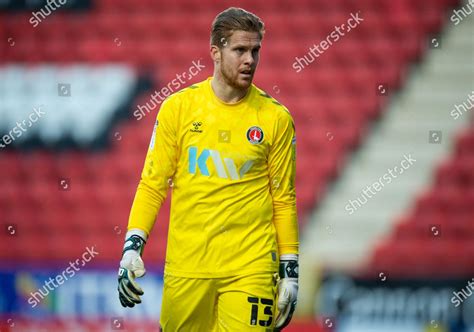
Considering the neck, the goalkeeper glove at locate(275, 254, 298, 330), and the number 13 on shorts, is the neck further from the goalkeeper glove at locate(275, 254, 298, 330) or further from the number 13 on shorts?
the number 13 on shorts

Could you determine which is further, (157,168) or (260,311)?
(157,168)

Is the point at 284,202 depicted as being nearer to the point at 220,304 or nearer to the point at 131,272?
the point at 220,304

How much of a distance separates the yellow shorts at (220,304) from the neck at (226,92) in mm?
769

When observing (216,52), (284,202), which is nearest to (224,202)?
(284,202)

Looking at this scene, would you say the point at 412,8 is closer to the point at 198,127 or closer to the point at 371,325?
the point at 371,325

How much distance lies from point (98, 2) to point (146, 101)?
110 centimetres

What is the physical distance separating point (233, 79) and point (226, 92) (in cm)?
8

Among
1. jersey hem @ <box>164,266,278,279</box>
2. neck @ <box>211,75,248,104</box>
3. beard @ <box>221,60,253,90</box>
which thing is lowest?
jersey hem @ <box>164,266,278,279</box>

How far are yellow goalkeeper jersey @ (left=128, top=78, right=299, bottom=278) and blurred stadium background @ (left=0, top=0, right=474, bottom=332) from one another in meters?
4.00

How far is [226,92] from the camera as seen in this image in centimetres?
429

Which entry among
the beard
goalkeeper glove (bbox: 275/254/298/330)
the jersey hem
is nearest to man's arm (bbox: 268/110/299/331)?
goalkeeper glove (bbox: 275/254/298/330)

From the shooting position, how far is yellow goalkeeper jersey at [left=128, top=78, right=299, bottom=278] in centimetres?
421

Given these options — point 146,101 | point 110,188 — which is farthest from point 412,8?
point 110,188

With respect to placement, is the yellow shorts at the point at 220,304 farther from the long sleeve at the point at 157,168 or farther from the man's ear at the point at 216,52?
the man's ear at the point at 216,52
